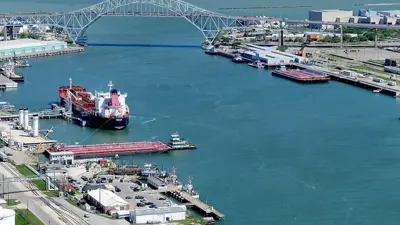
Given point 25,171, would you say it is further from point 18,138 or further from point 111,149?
point 18,138

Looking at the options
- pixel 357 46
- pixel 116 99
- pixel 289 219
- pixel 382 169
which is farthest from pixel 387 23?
pixel 289 219

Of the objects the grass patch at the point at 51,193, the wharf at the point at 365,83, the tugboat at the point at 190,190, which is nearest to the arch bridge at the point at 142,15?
the wharf at the point at 365,83

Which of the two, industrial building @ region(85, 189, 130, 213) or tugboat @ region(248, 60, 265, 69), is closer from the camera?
industrial building @ region(85, 189, 130, 213)

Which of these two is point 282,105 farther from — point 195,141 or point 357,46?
point 357,46

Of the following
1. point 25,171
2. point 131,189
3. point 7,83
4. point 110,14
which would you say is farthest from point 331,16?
point 131,189

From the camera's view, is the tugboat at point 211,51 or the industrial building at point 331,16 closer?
the tugboat at point 211,51

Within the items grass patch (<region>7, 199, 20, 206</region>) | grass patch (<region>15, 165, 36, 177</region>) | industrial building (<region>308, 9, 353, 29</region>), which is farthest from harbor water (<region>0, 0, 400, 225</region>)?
industrial building (<region>308, 9, 353, 29</region>)

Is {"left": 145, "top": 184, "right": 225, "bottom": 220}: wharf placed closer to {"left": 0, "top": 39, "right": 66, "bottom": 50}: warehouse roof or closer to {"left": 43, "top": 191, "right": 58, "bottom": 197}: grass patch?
{"left": 43, "top": 191, "right": 58, "bottom": 197}: grass patch

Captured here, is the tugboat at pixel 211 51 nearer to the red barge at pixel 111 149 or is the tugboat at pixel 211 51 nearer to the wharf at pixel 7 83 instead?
the wharf at pixel 7 83
